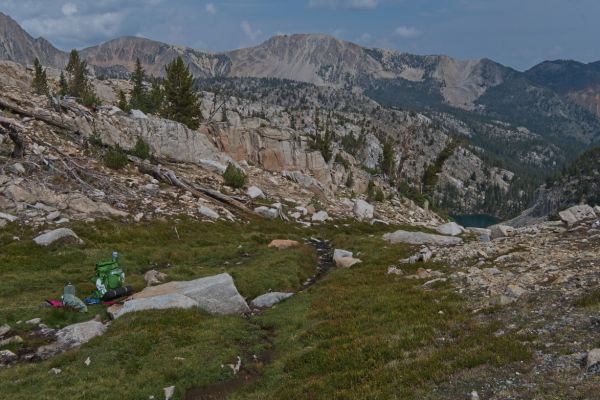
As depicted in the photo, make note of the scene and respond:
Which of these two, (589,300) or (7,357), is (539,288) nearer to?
(589,300)

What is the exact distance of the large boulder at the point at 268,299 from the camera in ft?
81.2

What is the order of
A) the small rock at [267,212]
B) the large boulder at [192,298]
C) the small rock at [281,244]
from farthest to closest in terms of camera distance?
1. the small rock at [267,212]
2. the small rock at [281,244]
3. the large boulder at [192,298]

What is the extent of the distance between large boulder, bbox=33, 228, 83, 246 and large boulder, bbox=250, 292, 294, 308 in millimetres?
15891

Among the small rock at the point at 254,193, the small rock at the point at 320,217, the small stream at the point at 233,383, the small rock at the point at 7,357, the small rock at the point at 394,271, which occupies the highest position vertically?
the small rock at the point at 254,193

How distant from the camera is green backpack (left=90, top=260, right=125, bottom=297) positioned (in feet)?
76.4

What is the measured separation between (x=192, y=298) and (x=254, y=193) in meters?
34.9

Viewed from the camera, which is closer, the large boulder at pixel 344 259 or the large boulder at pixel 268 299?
the large boulder at pixel 268 299

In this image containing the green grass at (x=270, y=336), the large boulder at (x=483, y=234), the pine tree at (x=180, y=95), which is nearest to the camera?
the green grass at (x=270, y=336)

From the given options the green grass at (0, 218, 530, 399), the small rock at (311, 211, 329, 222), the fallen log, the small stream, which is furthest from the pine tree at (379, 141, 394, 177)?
the small stream

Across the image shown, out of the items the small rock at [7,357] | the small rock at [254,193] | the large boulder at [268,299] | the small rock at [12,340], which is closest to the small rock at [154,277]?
the large boulder at [268,299]

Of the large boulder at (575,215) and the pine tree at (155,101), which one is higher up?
the pine tree at (155,101)

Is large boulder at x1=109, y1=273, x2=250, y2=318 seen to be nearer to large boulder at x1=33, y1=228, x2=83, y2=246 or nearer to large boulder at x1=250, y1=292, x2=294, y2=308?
large boulder at x1=250, y1=292, x2=294, y2=308

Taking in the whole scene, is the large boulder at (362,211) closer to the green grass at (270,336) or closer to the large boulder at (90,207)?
the green grass at (270,336)

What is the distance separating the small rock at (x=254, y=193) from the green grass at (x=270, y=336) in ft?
78.5
